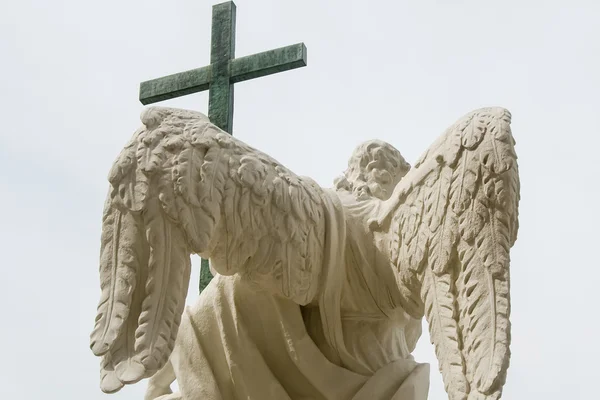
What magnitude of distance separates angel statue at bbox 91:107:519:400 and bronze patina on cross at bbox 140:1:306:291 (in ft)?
2.20

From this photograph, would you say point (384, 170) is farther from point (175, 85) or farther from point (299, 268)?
point (175, 85)

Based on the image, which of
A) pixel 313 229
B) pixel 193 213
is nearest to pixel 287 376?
pixel 313 229

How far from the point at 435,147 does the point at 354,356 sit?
2.42 ft

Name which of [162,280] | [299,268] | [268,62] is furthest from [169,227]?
[268,62]

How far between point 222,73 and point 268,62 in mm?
218

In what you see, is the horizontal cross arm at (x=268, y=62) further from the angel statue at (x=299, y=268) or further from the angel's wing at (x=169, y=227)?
the angel's wing at (x=169, y=227)

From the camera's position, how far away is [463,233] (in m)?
2.66

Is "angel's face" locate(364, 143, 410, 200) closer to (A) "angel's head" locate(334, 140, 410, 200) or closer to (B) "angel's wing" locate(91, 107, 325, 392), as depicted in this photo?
(A) "angel's head" locate(334, 140, 410, 200)

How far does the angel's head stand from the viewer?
3.30 m

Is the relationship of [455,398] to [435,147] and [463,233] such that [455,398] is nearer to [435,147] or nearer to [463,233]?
[463,233]

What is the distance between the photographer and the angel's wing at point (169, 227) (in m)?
2.68

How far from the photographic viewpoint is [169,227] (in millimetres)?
2705

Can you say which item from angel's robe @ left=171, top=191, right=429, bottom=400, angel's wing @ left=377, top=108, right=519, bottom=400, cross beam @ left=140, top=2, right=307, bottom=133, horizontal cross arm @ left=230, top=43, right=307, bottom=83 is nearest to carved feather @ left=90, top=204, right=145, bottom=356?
angel's robe @ left=171, top=191, right=429, bottom=400

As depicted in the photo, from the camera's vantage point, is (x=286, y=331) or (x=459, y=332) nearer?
(x=459, y=332)
